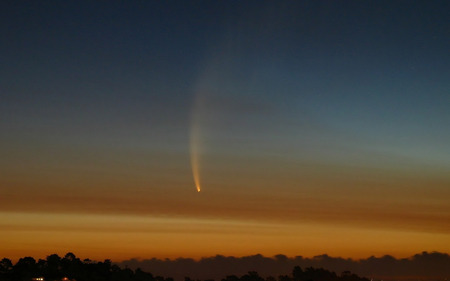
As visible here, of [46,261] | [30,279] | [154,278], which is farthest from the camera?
[154,278]

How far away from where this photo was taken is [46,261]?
152m

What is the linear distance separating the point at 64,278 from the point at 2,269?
42.8 ft

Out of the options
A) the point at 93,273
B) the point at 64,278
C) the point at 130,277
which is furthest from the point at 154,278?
the point at 64,278

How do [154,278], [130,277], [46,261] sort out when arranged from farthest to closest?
[154,278], [130,277], [46,261]

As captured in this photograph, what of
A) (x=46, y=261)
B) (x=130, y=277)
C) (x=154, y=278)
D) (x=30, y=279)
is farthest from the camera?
(x=154, y=278)

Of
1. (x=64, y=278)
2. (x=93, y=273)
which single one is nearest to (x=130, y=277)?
(x=93, y=273)

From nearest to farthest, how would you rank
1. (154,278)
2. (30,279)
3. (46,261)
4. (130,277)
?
(30,279), (46,261), (130,277), (154,278)

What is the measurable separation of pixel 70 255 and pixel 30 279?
1929cm

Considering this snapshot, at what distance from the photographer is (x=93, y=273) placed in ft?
503

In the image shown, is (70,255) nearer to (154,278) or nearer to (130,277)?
(130,277)

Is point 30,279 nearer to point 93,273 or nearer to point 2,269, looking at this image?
point 2,269

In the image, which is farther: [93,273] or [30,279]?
[93,273]

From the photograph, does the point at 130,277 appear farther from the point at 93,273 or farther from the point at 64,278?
the point at 64,278

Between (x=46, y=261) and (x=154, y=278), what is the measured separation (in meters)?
37.6
